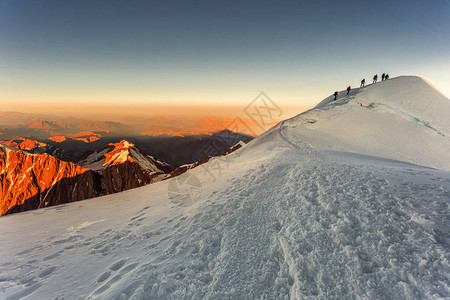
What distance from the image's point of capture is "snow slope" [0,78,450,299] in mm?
4301

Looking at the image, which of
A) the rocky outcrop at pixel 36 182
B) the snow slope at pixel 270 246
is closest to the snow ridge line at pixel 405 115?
the snow slope at pixel 270 246

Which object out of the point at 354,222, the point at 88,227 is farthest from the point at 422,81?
the point at 88,227

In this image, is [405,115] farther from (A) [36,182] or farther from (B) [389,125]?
(A) [36,182]

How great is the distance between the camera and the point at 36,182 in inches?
5576

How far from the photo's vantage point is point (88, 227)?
1093 centimetres

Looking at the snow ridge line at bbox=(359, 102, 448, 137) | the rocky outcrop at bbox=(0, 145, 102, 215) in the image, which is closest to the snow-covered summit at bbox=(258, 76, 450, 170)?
the snow ridge line at bbox=(359, 102, 448, 137)

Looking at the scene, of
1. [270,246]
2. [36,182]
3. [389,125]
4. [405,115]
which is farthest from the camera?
[36,182]

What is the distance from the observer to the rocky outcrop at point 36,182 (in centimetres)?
13412

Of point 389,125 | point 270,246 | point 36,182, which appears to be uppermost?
point 389,125

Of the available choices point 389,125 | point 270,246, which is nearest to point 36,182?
point 270,246

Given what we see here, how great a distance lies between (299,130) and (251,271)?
19362mm

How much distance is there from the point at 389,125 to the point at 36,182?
200 metres

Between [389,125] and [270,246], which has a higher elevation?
[389,125]

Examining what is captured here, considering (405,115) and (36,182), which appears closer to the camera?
(405,115)
